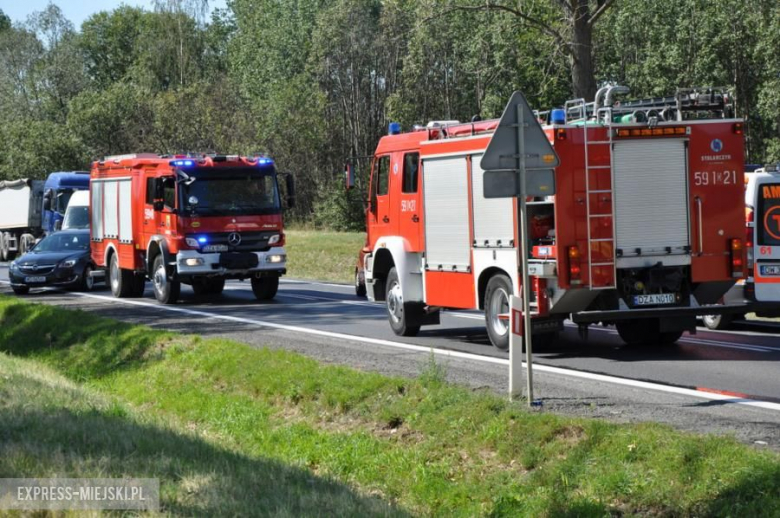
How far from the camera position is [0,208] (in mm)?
54344

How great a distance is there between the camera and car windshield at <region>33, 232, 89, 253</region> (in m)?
30.5

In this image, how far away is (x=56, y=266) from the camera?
29.3 m

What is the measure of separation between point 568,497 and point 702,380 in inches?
176

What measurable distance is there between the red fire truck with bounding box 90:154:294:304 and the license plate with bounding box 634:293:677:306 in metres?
11.4

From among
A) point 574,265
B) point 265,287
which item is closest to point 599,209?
point 574,265

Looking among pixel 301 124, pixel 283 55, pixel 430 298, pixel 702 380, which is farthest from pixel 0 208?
pixel 702 380

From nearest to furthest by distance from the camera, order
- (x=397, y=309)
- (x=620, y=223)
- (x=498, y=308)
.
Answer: (x=620, y=223) < (x=498, y=308) < (x=397, y=309)

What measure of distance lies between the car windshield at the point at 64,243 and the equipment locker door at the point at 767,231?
1889 cm

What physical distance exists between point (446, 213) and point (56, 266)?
1613 cm

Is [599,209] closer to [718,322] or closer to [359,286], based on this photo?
[718,322]

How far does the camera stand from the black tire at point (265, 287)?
82.7ft

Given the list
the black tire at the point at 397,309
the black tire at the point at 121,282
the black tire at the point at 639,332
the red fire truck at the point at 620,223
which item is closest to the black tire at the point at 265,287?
the black tire at the point at 121,282

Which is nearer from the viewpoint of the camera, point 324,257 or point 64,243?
point 64,243

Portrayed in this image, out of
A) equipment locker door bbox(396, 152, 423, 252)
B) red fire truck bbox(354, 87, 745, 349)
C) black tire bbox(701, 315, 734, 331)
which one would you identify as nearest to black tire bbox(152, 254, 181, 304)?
equipment locker door bbox(396, 152, 423, 252)
